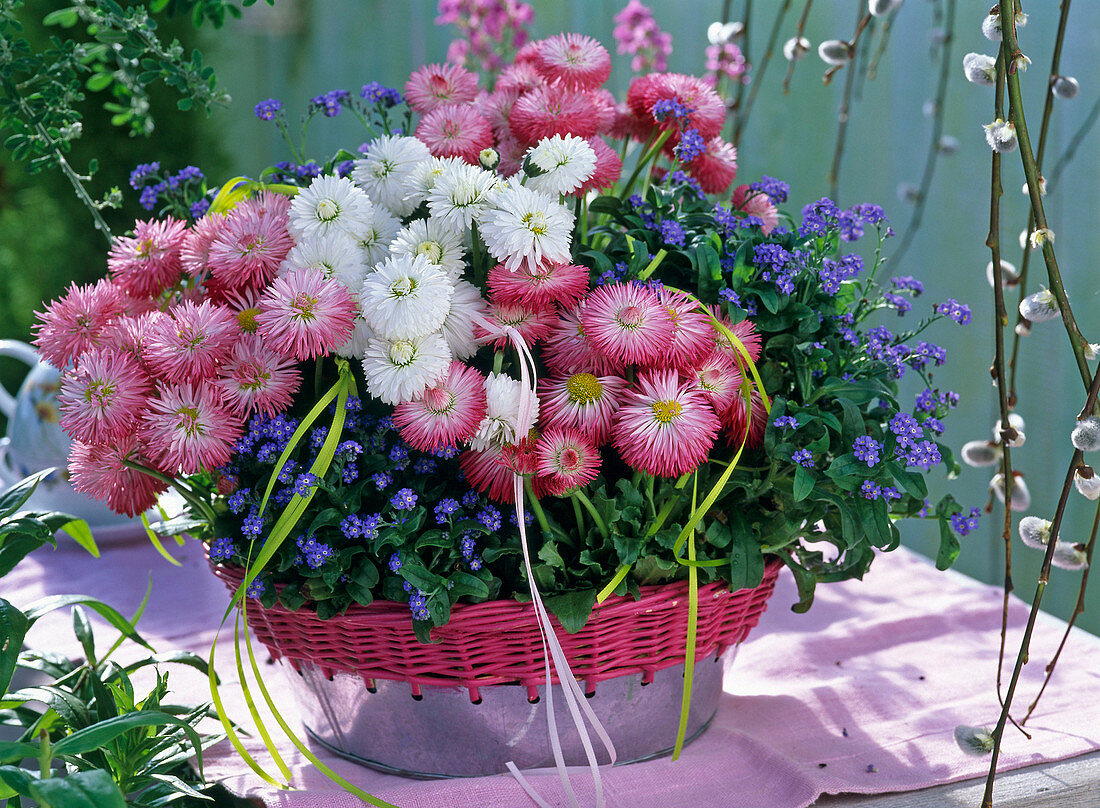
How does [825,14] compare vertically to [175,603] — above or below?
above

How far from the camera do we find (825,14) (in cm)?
151

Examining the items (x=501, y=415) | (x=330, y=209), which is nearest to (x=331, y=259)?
(x=330, y=209)

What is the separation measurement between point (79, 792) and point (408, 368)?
244mm

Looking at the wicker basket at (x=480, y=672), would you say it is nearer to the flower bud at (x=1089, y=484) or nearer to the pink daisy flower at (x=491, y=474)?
the pink daisy flower at (x=491, y=474)

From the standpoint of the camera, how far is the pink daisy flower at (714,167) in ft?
2.29

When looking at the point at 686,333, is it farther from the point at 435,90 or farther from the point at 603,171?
the point at 435,90

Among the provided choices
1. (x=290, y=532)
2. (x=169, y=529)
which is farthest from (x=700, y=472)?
(x=169, y=529)

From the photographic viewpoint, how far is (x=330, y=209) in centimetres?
56

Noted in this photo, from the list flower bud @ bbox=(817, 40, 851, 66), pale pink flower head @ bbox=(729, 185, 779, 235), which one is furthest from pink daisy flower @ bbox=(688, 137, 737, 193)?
flower bud @ bbox=(817, 40, 851, 66)

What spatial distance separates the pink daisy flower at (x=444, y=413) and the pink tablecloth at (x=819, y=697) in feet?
0.72

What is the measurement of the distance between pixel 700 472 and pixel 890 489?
11 cm

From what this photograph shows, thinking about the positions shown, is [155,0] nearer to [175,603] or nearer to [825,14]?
[175,603]

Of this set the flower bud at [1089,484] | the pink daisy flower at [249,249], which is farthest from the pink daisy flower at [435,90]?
the flower bud at [1089,484]

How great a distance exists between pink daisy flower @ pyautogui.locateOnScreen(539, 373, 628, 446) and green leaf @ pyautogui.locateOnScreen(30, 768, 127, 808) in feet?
0.91
